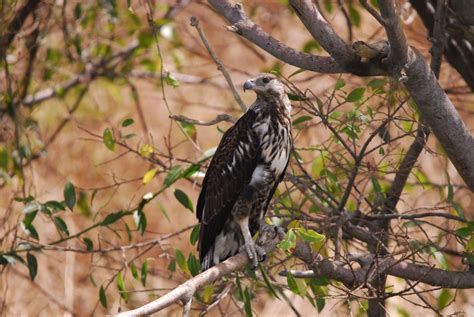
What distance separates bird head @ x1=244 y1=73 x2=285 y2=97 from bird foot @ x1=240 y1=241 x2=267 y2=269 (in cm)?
72

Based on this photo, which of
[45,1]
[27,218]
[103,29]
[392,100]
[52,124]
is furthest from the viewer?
[52,124]

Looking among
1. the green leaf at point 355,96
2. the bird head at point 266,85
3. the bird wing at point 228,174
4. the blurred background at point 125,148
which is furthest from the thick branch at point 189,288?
the bird head at point 266,85

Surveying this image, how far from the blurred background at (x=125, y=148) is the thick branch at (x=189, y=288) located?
572mm

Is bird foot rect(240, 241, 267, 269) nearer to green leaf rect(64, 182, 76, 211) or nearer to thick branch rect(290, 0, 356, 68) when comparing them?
green leaf rect(64, 182, 76, 211)

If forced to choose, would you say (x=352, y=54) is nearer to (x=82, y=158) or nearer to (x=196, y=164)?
(x=196, y=164)

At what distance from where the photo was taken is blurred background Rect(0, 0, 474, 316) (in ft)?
14.3

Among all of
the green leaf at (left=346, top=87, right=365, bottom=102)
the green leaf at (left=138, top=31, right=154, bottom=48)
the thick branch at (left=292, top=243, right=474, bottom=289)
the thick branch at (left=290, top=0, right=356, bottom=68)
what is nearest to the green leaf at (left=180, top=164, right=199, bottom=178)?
the thick branch at (left=292, top=243, right=474, bottom=289)

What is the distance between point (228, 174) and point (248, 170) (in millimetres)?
92

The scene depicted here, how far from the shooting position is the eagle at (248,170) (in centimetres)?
413

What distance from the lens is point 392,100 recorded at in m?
3.70

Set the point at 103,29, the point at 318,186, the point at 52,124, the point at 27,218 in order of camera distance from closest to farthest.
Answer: the point at 318,186, the point at 27,218, the point at 103,29, the point at 52,124

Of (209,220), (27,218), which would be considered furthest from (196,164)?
(27,218)

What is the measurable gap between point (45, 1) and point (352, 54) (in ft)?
9.97

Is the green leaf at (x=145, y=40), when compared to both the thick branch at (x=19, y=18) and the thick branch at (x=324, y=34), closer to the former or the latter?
the thick branch at (x=19, y=18)
